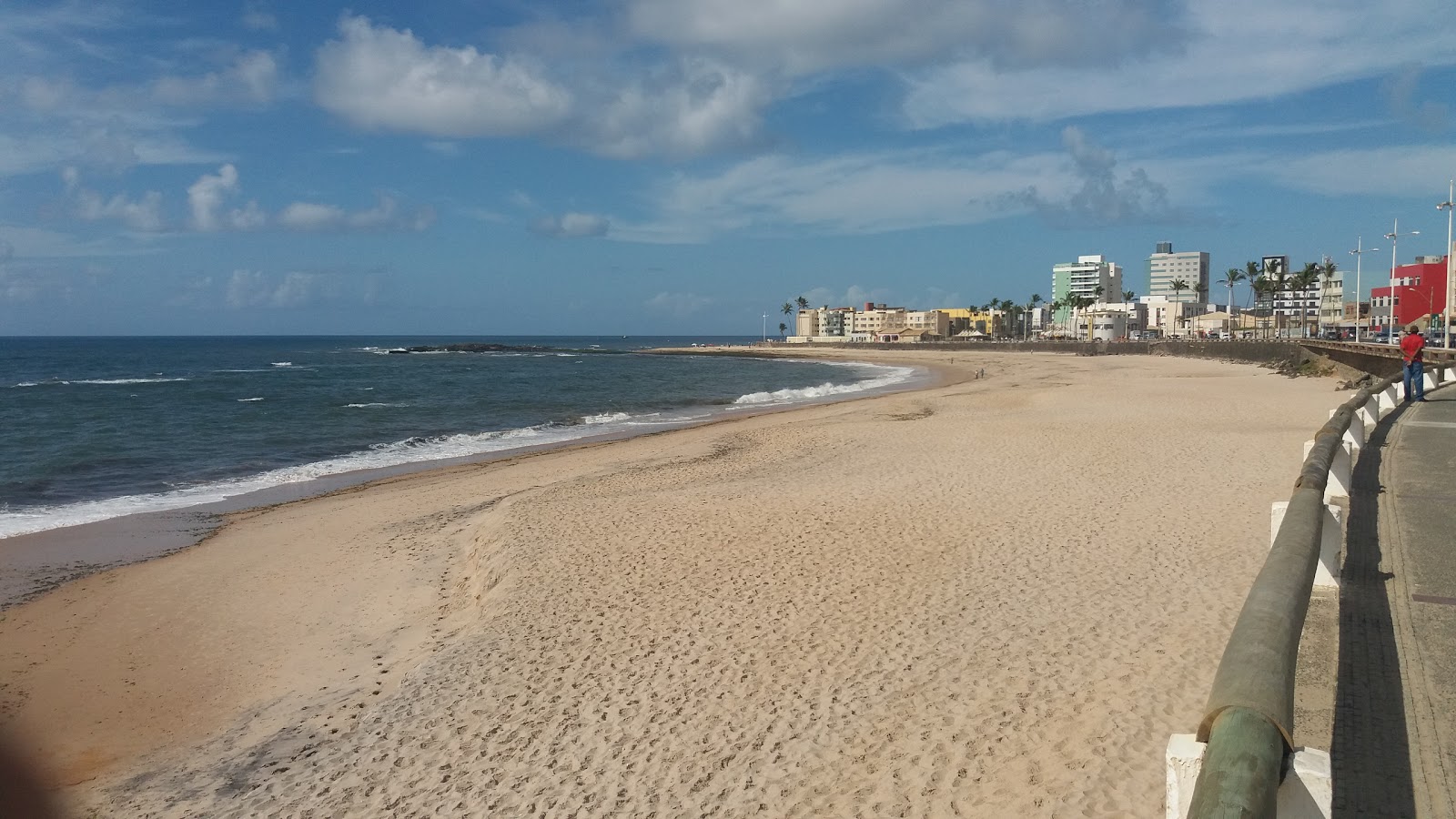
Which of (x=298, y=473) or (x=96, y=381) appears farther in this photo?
(x=96, y=381)

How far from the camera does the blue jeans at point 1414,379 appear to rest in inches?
685

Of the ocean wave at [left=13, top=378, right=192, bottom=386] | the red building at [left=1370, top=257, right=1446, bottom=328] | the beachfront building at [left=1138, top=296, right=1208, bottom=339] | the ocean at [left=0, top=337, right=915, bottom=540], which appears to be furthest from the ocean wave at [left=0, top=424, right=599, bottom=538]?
the beachfront building at [left=1138, top=296, right=1208, bottom=339]

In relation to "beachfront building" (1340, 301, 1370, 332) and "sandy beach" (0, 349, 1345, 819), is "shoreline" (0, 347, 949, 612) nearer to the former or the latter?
"sandy beach" (0, 349, 1345, 819)

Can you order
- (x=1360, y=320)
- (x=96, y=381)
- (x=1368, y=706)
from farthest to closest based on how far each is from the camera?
(x=1360, y=320) < (x=96, y=381) < (x=1368, y=706)

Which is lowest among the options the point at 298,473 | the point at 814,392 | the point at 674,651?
the point at 814,392

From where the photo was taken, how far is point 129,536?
13961 millimetres

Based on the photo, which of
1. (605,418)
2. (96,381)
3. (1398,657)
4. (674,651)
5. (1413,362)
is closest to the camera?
(1398,657)

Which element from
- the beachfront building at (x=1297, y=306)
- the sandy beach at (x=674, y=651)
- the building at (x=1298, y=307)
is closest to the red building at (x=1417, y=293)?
the beachfront building at (x=1297, y=306)

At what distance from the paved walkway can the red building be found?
62170mm

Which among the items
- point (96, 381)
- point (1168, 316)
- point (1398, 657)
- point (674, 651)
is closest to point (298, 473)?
point (674, 651)

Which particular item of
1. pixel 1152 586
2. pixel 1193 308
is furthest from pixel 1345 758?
pixel 1193 308

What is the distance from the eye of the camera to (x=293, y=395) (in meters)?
43.7

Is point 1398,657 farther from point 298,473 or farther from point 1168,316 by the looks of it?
point 1168,316

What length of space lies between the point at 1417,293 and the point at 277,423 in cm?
7844
